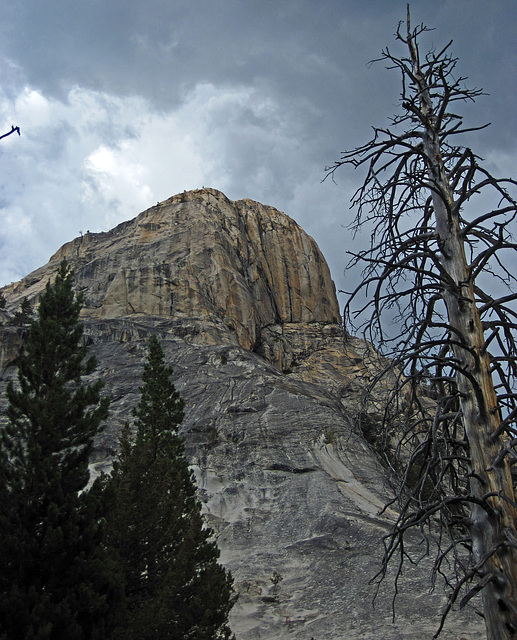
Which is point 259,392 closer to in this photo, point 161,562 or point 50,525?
point 161,562

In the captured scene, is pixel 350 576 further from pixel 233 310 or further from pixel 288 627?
pixel 233 310

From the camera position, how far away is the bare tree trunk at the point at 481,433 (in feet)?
11.0

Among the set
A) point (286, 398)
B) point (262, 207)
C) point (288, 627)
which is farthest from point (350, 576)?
point (262, 207)

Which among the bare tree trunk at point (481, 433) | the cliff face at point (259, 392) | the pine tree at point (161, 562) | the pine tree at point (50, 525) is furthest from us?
the cliff face at point (259, 392)

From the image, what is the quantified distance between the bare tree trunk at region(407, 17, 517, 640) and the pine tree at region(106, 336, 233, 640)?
801cm

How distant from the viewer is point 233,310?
69812mm

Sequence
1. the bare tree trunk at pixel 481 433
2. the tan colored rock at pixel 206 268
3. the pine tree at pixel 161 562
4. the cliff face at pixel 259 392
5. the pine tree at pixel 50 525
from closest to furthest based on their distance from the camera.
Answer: the bare tree trunk at pixel 481 433 < the pine tree at pixel 50 525 < the pine tree at pixel 161 562 < the cliff face at pixel 259 392 < the tan colored rock at pixel 206 268

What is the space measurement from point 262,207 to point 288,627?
8527 centimetres

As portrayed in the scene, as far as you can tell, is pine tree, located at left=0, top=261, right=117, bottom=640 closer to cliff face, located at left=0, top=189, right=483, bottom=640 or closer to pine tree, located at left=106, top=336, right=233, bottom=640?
pine tree, located at left=106, top=336, right=233, bottom=640

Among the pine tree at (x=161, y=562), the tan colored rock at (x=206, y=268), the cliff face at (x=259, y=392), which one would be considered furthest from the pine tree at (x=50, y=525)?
the tan colored rock at (x=206, y=268)

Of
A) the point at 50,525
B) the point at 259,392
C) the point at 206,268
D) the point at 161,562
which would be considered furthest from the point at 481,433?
the point at 206,268

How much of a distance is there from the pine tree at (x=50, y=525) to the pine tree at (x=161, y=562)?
2.87 feet

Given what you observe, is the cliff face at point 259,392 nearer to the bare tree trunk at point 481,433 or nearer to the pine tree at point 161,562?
the bare tree trunk at point 481,433

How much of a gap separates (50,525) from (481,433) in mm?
7933
